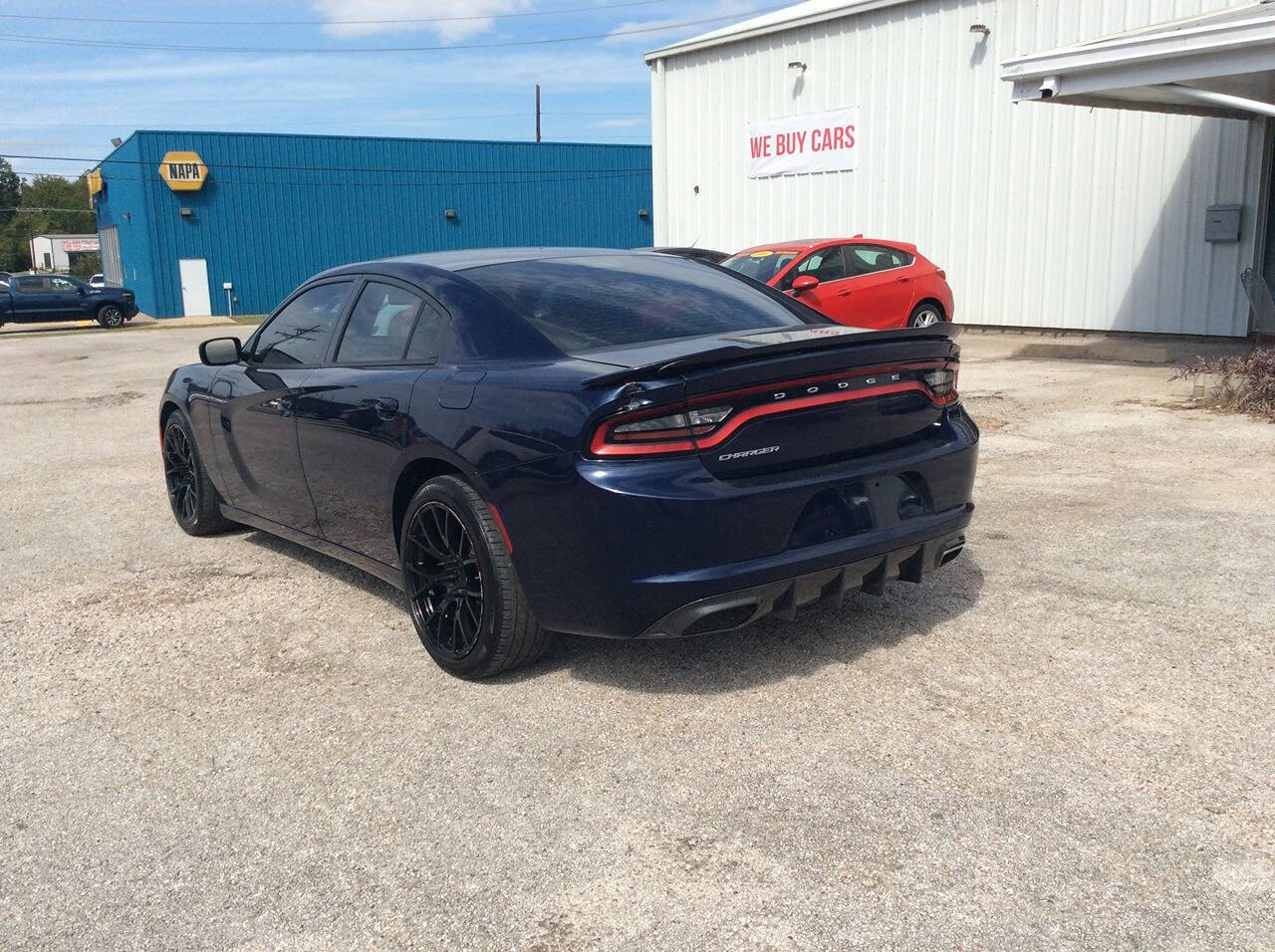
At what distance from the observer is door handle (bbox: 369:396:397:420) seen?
14.1ft

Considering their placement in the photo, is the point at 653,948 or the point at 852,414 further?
the point at 852,414

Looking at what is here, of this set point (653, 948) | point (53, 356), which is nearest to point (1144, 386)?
point (653, 948)

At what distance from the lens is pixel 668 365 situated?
11.5 feet

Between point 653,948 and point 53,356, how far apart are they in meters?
21.6

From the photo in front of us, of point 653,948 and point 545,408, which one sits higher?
point 545,408

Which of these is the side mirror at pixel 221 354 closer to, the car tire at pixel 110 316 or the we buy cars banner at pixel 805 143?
the we buy cars banner at pixel 805 143

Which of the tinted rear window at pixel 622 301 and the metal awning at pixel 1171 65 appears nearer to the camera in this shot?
the tinted rear window at pixel 622 301

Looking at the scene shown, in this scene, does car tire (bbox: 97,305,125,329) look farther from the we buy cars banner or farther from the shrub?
the shrub

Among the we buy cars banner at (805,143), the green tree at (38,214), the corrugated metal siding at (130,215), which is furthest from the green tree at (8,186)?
the we buy cars banner at (805,143)

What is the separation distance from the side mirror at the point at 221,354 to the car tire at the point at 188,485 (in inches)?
27.3

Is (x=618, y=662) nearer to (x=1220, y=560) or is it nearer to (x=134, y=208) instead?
(x=1220, y=560)

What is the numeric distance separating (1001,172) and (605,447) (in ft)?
50.3

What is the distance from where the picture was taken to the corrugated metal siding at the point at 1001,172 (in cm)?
1493

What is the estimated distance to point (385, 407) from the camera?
434cm
